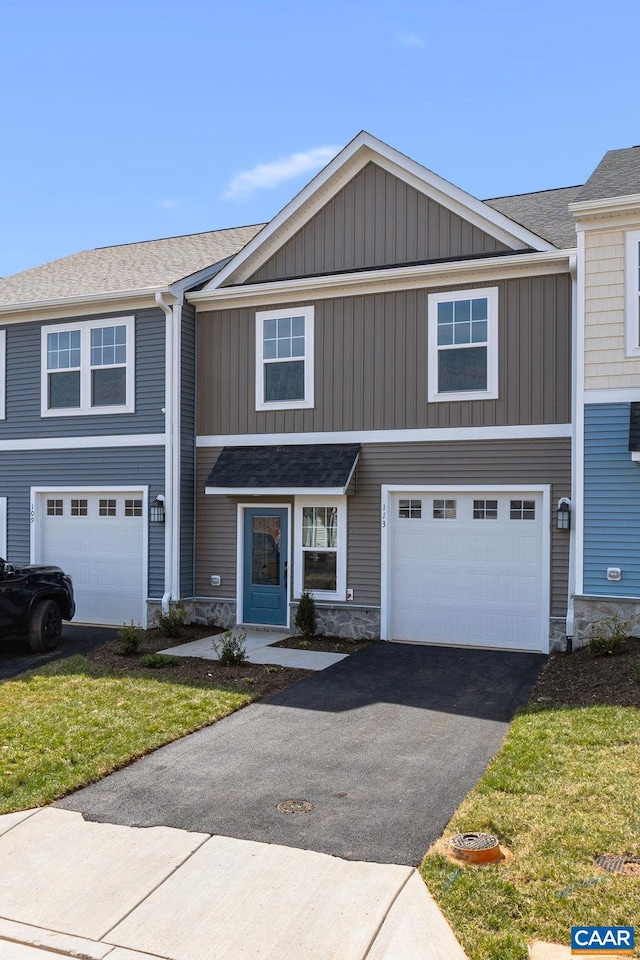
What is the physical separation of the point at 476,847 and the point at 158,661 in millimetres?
6509

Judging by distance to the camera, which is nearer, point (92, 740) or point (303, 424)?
point (92, 740)

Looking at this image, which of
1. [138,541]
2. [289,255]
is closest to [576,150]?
[289,255]

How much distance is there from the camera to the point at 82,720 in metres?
7.84

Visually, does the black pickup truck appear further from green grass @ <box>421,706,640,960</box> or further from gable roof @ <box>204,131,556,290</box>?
green grass @ <box>421,706,640,960</box>

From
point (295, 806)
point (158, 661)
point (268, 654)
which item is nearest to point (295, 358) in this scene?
point (268, 654)

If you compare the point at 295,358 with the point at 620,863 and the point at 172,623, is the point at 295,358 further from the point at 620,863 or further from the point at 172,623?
the point at 620,863

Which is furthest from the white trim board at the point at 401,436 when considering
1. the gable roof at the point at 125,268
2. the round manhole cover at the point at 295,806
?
the round manhole cover at the point at 295,806

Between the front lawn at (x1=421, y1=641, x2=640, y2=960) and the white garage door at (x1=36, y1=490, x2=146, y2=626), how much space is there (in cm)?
802

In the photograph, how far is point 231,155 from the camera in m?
14.1

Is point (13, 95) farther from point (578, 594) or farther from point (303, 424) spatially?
point (578, 594)

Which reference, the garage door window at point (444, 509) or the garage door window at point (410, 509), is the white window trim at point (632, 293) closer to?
the garage door window at point (444, 509)

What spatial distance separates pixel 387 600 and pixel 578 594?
3.03m

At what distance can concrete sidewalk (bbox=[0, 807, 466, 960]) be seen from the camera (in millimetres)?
4047

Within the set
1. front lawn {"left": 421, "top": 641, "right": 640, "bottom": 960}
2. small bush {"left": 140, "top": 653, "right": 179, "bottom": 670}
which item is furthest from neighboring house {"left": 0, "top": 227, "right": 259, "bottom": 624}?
front lawn {"left": 421, "top": 641, "right": 640, "bottom": 960}
